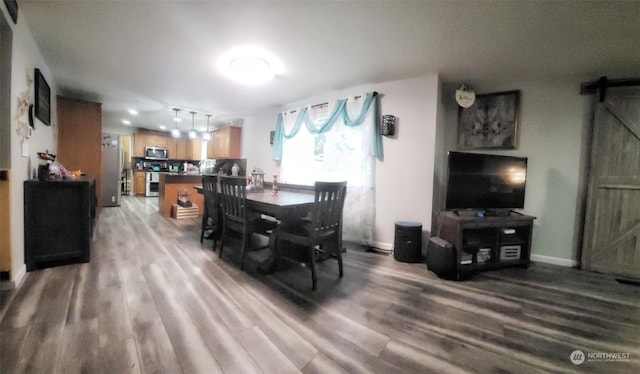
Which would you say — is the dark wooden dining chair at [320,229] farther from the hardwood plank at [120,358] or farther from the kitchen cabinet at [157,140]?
the kitchen cabinet at [157,140]

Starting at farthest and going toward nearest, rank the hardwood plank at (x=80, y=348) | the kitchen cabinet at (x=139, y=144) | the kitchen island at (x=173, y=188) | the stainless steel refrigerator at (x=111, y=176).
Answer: the kitchen cabinet at (x=139, y=144)
the stainless steel refrigerator at (x=111, y=176)
the kitchen island at (x=173, y=188)
the hardwood plank at (x=80, y=348)

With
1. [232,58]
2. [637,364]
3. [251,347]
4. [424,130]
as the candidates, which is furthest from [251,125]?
[637,364]

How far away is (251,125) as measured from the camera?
17.6ft

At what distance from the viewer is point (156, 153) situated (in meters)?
7.50

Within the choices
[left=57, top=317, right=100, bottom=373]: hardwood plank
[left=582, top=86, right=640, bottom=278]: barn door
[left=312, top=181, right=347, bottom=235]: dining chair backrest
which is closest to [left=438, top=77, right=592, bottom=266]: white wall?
[left=582, top=86, right=640, bottom=278]: barn door

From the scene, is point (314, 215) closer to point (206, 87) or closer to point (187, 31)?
point (187, 31)

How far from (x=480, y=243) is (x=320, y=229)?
5.81ft

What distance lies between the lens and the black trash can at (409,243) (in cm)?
272

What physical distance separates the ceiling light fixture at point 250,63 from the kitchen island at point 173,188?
10.1 feet

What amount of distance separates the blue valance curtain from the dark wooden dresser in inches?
110

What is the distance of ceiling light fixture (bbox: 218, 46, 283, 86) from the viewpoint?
7.84ft

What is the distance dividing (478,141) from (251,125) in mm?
4436

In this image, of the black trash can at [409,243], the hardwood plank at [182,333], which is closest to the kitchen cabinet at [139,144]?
the hardwood plank at [182,333]

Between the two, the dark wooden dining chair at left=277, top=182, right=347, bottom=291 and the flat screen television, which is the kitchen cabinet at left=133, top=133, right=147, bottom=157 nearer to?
the dark wooden dining chair at left=277, top=182, right=347, bottom=291
